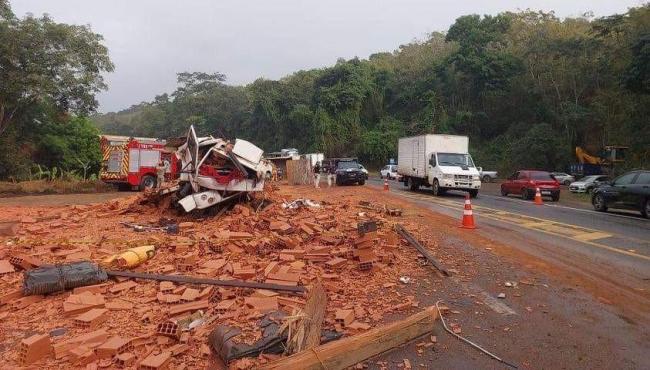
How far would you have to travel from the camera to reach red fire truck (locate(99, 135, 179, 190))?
24.1m

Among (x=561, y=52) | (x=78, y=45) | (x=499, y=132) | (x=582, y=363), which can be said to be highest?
(x=561, y=52)

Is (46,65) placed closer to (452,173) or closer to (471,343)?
(452,173)

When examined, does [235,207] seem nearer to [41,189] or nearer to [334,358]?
[334,358]

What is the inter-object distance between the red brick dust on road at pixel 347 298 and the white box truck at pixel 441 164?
12.0 meters

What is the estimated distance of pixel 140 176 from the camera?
24.6 metres

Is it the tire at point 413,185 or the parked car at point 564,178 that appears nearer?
the tire at point 413,185

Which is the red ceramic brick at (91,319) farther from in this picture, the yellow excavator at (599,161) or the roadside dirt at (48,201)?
the yellow excavator at (599,161)

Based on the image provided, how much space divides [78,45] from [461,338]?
99.8 ft

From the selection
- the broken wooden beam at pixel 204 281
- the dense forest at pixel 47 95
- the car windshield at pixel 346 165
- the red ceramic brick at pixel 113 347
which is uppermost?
the dense forest at pixel 47 95

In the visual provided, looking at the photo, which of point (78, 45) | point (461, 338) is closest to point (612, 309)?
point (461, 338)

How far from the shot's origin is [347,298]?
18.7 ft

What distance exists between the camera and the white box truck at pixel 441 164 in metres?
21.6

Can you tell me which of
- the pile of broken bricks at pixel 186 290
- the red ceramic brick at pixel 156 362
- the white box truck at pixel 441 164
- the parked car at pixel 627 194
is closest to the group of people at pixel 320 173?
the white box truck at pixel 441 164

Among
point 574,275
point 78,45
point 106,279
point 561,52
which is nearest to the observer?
point 106,279
